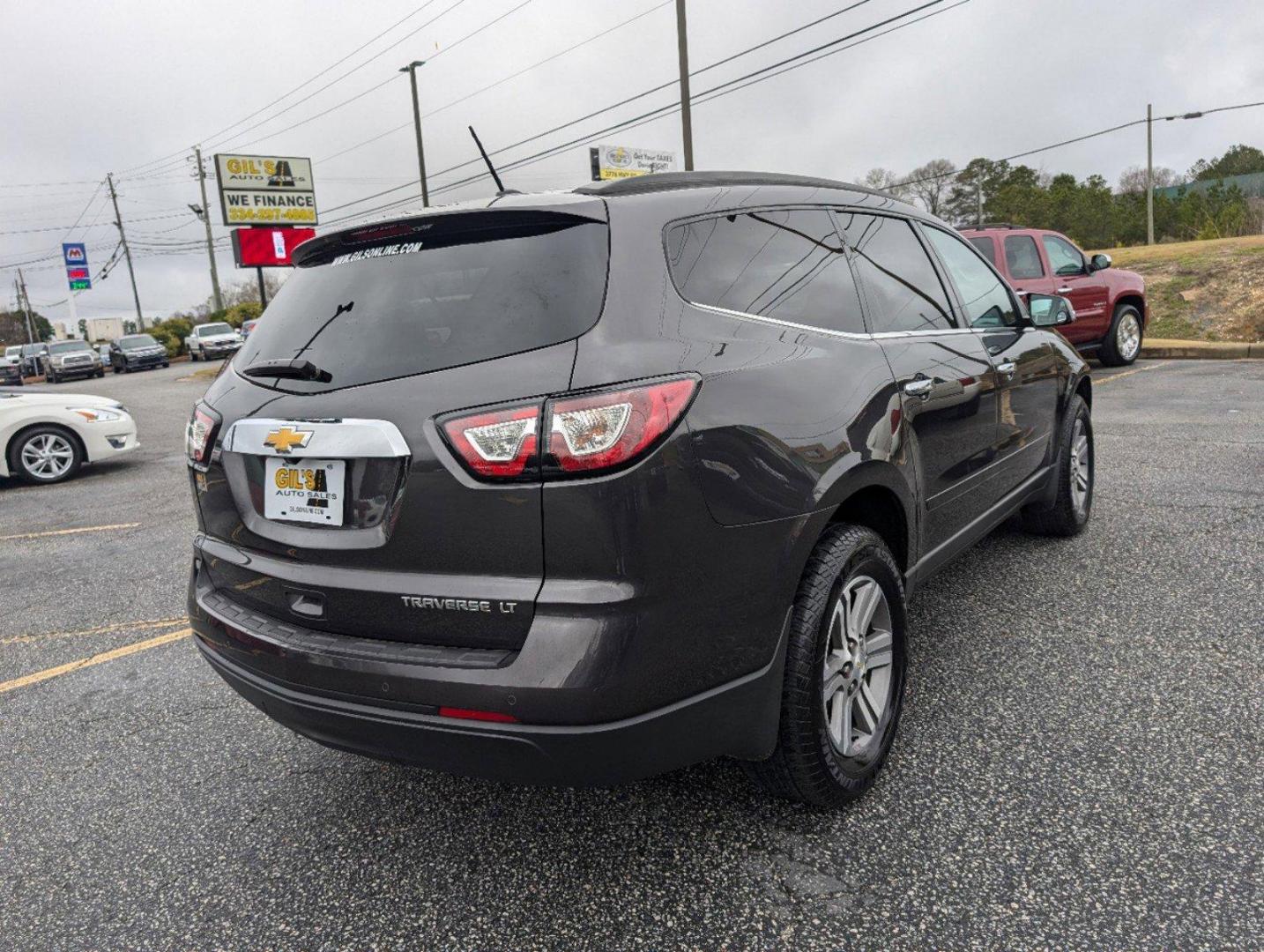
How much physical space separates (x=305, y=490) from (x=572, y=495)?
735 millimetres

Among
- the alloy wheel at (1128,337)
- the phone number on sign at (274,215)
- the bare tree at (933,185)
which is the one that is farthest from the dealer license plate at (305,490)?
the bare tree at (933,185)

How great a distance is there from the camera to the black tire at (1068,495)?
452cm

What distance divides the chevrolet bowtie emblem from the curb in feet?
49.1

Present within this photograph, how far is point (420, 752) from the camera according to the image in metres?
2.00

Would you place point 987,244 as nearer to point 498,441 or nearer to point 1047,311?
point 1047,311

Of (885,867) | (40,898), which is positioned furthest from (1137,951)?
(40,898)

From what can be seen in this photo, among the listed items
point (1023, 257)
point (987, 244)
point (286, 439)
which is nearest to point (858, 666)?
point (286, 439)

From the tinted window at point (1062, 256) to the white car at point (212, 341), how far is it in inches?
1347

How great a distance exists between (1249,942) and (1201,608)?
2.17 meters

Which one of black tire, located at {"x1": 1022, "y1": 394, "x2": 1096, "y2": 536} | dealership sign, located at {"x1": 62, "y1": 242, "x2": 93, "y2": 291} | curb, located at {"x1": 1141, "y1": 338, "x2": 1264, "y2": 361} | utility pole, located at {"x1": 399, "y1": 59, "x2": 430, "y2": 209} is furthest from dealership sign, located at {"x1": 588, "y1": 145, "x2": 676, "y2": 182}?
dealership sign, located at {"x1": 62, "y1": 242, "x2": 93, "y2": 291}

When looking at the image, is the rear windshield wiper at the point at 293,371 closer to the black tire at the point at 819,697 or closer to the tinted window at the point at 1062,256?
the black tire at the point at 819,697

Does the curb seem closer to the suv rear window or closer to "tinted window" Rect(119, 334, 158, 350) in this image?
the suv rear window

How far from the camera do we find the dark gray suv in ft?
6.09

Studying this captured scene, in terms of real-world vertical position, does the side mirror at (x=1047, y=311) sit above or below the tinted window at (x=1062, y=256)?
below
